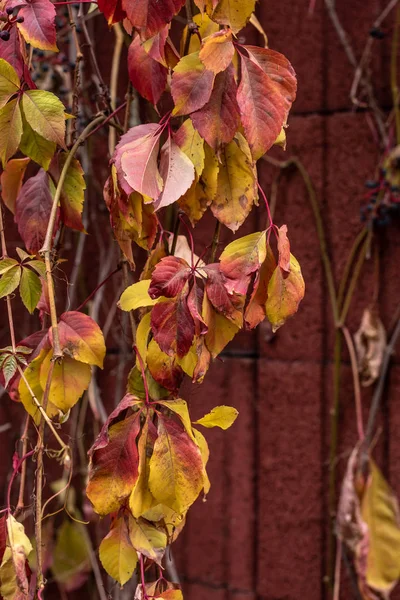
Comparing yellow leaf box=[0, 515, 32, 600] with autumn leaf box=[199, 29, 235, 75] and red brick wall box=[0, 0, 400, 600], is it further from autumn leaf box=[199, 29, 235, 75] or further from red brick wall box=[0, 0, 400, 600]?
red brick wall box=[0, 0, 400, 600]

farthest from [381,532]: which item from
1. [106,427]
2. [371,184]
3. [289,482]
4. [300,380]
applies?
[106,427]

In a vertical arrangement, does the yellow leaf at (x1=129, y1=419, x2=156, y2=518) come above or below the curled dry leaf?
above

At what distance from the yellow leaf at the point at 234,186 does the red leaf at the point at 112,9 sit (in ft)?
0.52

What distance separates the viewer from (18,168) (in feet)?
3.20

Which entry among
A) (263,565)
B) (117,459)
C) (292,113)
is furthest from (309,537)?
(117,459)

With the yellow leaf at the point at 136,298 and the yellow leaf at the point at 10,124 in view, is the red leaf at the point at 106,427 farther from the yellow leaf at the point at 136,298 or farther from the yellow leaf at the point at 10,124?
the yellow leaf at the point at 10,124

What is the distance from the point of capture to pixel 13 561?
75cm

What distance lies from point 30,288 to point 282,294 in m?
0.27

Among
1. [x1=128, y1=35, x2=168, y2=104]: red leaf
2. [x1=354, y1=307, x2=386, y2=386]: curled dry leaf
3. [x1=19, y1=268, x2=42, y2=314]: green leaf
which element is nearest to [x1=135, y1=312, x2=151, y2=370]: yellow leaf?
[x1=19, y1=268, x2=42, y2=314]: green leaf

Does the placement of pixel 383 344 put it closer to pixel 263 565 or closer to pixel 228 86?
pixel 263 565

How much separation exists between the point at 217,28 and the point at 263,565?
127 centimetres

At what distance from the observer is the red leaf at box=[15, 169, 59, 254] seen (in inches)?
35.5

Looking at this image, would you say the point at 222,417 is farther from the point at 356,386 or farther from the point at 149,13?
the point at 356,386

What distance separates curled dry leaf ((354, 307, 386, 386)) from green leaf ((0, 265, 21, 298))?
0.91 m
